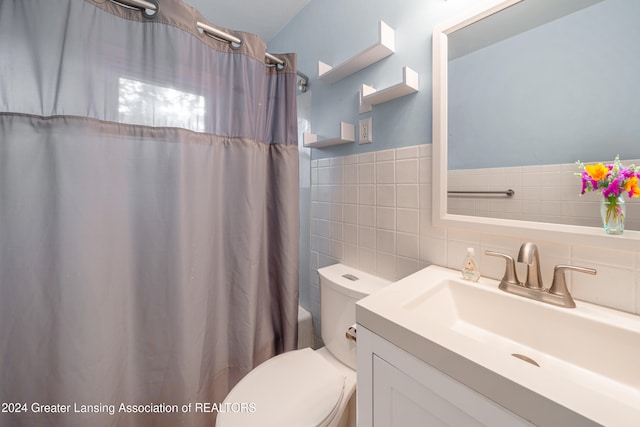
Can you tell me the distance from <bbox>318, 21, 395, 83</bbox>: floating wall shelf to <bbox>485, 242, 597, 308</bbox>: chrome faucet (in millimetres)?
907

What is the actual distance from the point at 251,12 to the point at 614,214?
1.99m

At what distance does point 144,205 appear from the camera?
931mm

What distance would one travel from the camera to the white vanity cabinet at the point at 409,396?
16.7 inches

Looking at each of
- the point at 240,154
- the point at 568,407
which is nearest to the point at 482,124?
the point at 568,407

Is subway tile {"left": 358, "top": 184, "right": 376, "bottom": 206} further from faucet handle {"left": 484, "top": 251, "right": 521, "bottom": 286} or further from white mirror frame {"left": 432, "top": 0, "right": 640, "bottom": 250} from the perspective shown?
faucet handle {"left": 484, "top": 251, "right": 521, "bottom": 286}

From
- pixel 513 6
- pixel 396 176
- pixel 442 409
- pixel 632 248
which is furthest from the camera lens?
pixel 396 176

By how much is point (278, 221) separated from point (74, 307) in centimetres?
82

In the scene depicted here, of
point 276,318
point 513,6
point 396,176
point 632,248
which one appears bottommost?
point 276,318

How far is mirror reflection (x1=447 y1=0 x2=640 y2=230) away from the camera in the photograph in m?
0.61

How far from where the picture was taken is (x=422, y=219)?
3.20ft

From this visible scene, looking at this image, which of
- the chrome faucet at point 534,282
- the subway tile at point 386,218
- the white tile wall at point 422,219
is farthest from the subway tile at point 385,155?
the chrome faucet at point 534,282

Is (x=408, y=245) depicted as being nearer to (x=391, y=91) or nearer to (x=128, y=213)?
(x=391, y=91)

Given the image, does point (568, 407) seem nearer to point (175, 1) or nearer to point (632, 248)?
point (632, 248)

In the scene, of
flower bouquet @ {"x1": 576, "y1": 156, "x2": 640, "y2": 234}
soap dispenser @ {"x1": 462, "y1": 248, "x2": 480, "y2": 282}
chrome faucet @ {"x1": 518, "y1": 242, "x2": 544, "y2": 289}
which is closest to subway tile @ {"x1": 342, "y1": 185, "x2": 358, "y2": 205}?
soap dispenser @ {"x1": 462, "y1": 248, "x2": 480, "y2": 282}
